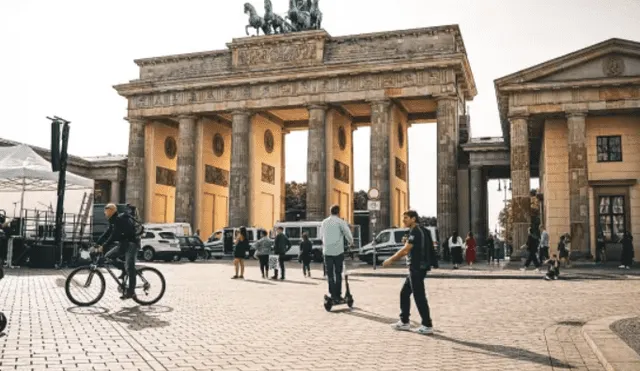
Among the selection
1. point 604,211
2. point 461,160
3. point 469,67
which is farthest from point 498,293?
point 469,67

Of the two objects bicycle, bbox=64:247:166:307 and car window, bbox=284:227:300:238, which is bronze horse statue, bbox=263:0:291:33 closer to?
car window, bbox=284:227:300:238

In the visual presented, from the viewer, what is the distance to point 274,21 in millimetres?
50062

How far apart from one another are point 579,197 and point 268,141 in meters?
28.8

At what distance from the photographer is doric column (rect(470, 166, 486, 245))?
44562 millimetres

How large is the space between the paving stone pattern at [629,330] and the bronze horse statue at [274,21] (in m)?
43.3

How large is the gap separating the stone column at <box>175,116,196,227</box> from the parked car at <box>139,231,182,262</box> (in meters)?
13.8

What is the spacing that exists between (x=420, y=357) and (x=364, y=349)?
2.37 ft

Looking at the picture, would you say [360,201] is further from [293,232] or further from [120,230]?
[120,230]

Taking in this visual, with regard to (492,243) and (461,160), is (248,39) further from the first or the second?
(492,243)

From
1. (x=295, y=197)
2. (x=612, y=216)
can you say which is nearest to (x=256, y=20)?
(x=612, y=216)

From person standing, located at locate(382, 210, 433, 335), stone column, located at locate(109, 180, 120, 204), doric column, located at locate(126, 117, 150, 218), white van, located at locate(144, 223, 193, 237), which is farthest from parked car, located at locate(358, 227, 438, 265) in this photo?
stone column, located at locate(109, 180, 120, 204)

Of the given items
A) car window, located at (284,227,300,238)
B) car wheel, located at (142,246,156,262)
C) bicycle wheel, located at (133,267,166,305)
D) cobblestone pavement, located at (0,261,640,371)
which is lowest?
cobblestone pavement, located at (0,261,640,371)

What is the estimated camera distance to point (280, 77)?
47625 mm

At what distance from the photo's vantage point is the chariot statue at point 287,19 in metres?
49.7
